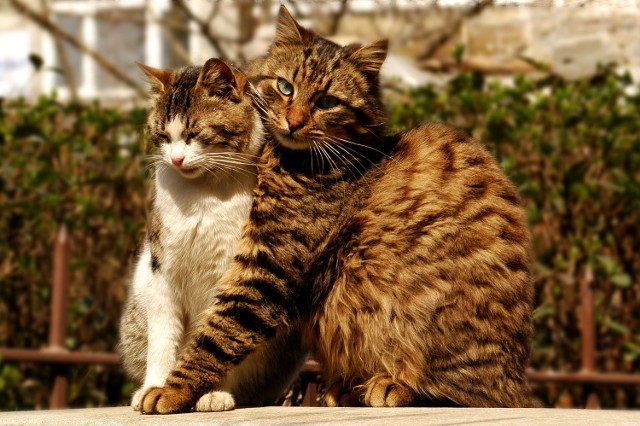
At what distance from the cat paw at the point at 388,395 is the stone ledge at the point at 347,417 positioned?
5.3 inches

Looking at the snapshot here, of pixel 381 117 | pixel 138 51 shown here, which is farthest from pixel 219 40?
pixel 381 117

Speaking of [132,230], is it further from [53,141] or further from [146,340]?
[146,340]

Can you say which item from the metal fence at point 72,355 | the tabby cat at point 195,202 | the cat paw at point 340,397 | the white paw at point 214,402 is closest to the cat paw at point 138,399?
the tabby cat at point 195,202

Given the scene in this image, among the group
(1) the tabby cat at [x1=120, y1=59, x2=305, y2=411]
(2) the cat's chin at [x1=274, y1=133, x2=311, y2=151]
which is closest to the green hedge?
(1) the tabby cat at [x1=120, y1=59, x2=305, y2=411]

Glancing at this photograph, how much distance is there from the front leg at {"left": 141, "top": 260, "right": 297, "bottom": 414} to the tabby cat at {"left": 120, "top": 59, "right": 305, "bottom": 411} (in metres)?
0.07

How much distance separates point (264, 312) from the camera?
305 centimetres

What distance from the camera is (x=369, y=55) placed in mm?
3395

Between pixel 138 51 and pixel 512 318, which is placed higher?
pixel 138 51

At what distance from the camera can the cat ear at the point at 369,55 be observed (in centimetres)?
339

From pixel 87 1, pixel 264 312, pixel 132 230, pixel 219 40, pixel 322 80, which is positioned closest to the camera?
pixel 264 312

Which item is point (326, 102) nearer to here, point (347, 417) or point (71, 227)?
point (347, 417)

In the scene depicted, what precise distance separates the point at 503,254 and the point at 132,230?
2554mm

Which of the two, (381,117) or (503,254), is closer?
(503,254)

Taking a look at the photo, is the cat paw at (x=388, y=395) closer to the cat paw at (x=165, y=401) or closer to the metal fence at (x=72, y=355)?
the cat paw at (x=165, y=401)
